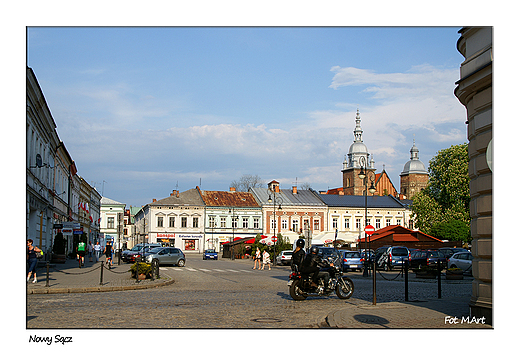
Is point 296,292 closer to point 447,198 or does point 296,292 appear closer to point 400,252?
point 400,252

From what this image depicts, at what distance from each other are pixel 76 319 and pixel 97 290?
23.8ft

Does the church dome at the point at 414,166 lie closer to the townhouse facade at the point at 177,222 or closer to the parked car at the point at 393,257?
the townhouse facade at the point at 177,222

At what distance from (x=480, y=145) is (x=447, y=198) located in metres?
50.5

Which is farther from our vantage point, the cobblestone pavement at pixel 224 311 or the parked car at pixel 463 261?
the parked car at pixel 463 261

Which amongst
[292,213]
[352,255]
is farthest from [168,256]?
[292,213]

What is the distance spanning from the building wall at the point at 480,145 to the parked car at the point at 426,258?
2256 cm

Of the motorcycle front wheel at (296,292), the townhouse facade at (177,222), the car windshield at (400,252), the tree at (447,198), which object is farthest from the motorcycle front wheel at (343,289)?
the townhouse facade at (177,222)

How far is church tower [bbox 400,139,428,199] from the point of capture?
138 meters

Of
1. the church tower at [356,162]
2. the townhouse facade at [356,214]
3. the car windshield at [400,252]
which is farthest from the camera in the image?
the church tower at [356,162]

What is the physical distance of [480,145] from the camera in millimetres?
9055

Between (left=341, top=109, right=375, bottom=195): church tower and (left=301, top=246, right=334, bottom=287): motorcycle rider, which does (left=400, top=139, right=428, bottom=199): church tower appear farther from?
(left=301, top=246, right=334, bottom=287): motorcycle rider

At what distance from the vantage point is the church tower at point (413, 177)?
138 m
